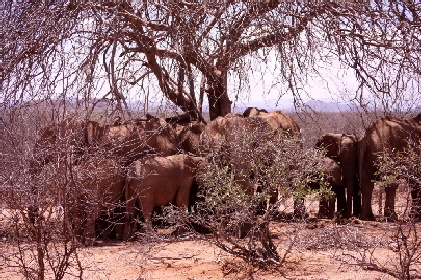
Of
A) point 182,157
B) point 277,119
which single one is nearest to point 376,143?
point 277,119

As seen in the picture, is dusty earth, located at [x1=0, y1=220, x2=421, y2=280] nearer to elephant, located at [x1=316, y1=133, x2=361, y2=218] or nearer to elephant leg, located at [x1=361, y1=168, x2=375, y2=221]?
elephant leg, located at [x1=361, y1=168, x2=375, y2=221]

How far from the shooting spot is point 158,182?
8.80 meters

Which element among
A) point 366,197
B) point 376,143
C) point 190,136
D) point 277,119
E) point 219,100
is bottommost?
point 366,197

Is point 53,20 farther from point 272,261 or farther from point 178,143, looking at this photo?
point 272,261

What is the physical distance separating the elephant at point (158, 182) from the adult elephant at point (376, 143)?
3589 millimetres

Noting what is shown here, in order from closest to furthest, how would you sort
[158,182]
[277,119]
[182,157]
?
[158,182]
[182,157]
[277,119]

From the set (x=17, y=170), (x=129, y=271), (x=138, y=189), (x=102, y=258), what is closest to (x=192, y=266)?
(x=129, y=271)

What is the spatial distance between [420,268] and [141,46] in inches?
242

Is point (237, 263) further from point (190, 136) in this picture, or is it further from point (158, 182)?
point (190, 136)

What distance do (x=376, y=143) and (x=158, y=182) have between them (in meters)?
4.47

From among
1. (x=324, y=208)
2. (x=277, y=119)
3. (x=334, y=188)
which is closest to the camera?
(x=277, y=119)

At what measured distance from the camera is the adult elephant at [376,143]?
1042 cm

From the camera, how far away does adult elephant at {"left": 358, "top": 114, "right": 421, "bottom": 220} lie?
410 inches

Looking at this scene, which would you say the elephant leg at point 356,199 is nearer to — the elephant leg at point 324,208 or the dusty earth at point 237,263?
the elephant leg at point 324,208
